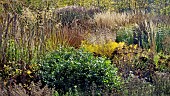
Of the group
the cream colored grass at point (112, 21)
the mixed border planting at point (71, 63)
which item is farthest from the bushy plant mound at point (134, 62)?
the cream colored grass at point (112, 21)

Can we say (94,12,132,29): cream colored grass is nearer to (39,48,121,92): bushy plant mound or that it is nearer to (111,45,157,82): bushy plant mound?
(111,45,157,82): bushy plant mound

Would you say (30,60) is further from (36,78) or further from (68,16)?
(68,16)

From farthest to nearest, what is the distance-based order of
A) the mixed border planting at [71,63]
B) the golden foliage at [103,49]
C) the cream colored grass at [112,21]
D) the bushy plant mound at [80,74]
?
the cream colored grass at [112,21] → the golden foliage at [103,49] → the bushy plant mound at [80,74] → the mixed border planting at [71,63]

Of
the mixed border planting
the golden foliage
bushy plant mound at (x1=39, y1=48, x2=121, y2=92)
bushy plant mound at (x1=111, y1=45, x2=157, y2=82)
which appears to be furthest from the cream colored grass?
bushy plant mound at (x1=39, y1=48, x2=121, y2=92)

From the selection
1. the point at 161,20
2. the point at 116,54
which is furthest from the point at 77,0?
the point at 116,54

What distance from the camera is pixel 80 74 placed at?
20.6 feet

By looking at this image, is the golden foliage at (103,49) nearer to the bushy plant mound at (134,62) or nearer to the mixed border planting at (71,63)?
the mixed border planting at (71,63)

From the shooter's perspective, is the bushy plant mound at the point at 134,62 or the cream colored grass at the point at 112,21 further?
the cream colored grass at the point at 112,21

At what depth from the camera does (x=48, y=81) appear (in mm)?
6312

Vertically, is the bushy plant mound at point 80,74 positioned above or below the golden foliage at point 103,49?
above

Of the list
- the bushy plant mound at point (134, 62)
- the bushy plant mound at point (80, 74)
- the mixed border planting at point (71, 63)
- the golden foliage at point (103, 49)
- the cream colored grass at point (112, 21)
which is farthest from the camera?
the cream colored grass at point (112, 21)

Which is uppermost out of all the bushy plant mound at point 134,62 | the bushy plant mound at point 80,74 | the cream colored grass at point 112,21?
the bushy plant mound at point 80,74

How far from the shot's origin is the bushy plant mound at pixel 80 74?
624cm

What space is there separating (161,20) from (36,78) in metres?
7.78
